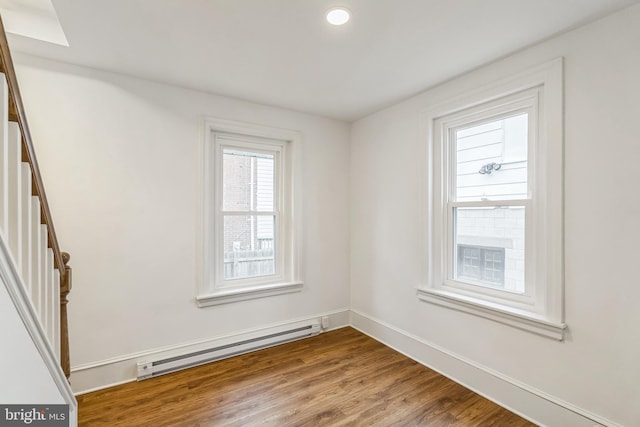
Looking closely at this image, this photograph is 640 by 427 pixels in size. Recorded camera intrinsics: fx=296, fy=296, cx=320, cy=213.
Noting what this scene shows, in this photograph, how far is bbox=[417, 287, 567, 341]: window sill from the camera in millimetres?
1837

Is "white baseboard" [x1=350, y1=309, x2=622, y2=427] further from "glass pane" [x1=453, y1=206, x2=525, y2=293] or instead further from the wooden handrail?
the wooden handrail

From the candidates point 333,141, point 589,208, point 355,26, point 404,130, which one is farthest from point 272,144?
point 589,208

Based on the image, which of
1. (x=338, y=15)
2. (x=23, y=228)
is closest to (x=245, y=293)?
(x=23, y=228)

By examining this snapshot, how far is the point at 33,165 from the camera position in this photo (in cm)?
129

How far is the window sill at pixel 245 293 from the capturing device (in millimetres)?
2643

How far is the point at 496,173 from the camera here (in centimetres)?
223

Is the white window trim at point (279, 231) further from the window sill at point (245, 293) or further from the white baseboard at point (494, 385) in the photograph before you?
the white baseboard at point (494, 385)

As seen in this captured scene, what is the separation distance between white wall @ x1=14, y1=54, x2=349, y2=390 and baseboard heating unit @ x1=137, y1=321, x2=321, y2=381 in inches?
4.4

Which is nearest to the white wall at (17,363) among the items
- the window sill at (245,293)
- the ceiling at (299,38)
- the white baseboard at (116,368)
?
the white baseboard at (116,368)

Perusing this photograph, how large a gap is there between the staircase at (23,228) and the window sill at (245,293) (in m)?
1.15

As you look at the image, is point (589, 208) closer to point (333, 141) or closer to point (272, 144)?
point (333, 141)

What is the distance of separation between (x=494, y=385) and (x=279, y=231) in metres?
2.25

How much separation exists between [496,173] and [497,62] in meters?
0.79

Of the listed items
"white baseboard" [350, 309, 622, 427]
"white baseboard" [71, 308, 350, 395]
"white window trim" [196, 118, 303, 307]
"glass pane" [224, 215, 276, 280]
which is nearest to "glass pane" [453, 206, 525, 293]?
"white baseboard" [350, 309, 622, 427]
